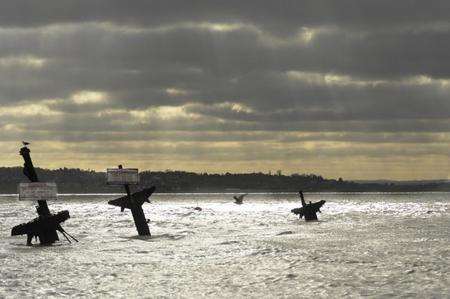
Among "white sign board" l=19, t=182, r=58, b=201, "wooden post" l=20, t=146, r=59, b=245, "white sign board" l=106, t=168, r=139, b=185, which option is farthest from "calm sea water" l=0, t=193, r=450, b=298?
"white sign board" l=106, t=168, r=139, b=185

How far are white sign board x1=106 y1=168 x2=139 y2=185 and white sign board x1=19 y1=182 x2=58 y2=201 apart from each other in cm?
537

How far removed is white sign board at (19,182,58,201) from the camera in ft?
126

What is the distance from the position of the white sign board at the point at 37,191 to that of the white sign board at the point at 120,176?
5.37m

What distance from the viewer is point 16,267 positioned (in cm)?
2545

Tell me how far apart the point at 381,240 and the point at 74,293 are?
72.0ft

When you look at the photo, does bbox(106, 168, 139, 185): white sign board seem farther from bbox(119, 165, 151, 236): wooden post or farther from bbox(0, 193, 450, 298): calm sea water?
bbox(0, 193, 450, 298): calm sea water

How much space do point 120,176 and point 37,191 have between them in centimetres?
673

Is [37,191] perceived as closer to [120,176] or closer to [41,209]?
[41,209]

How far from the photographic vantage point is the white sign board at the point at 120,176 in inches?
1722

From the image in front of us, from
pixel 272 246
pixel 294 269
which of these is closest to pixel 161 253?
pixel 272 246

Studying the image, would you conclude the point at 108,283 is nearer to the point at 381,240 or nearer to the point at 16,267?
the point at 16,267

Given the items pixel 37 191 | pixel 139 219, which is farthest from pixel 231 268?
pixel 139 219

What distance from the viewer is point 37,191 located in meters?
38.5

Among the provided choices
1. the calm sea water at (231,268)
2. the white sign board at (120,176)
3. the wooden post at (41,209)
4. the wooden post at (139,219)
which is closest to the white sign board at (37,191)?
the wooden post at (41,209)
